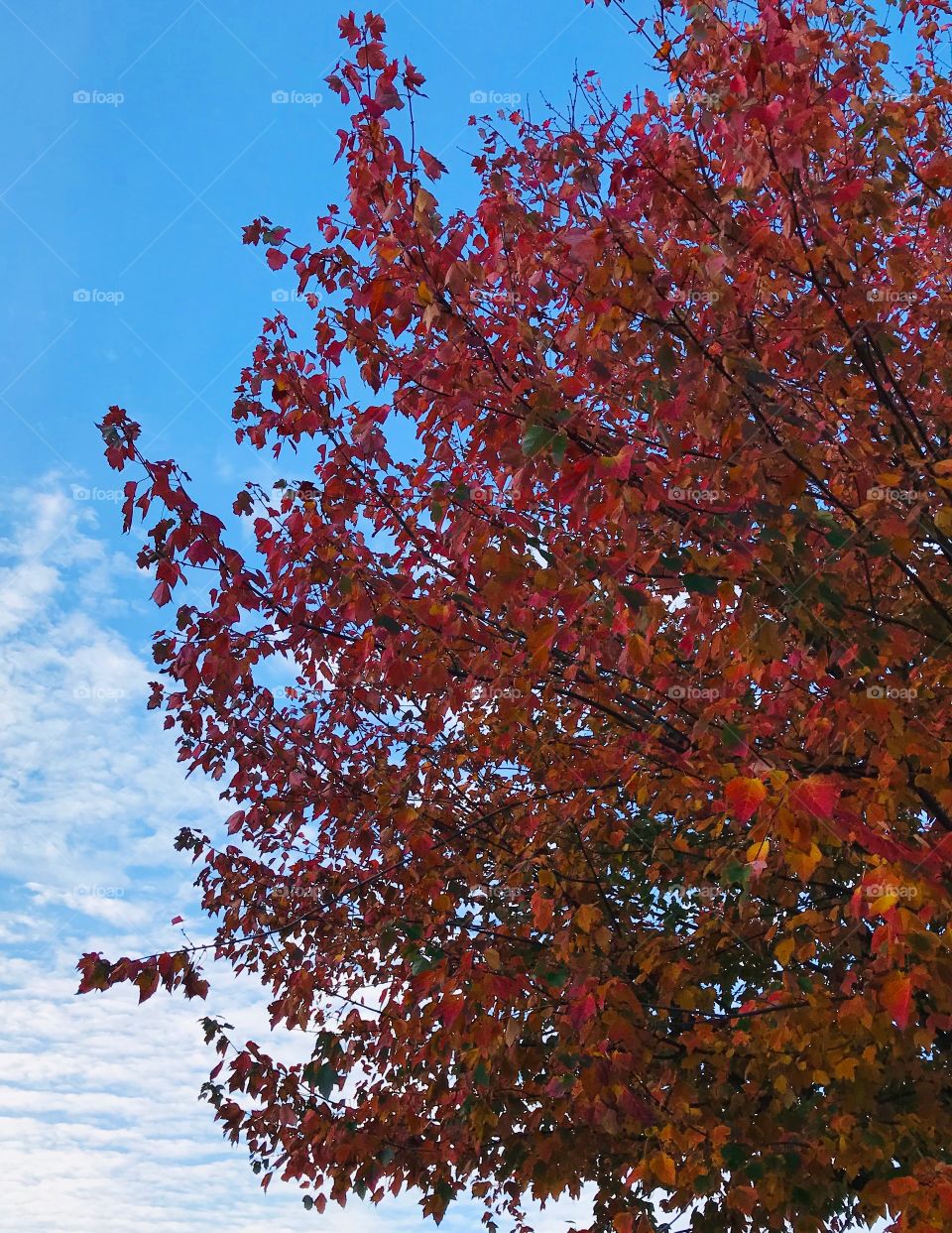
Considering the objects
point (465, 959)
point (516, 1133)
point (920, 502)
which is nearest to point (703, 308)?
point (920, 502)

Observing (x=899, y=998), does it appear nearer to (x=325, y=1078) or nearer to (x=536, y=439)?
(x=536, y=439)

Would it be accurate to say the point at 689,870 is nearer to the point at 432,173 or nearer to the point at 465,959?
the point at 465,959

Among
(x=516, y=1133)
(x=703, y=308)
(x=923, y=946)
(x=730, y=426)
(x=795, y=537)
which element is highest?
(x=703, y=308)

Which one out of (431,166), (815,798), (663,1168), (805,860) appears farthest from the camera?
(431,166)

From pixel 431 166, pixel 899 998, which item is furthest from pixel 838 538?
pixel 431 166

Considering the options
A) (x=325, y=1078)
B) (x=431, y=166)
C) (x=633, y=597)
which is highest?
(x=431, y=166)

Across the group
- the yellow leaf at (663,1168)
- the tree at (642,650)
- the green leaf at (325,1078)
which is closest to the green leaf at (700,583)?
the tree at (642,650)

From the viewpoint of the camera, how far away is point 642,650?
4582mm

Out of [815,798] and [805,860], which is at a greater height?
[815,798]

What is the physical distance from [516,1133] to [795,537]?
5.22m

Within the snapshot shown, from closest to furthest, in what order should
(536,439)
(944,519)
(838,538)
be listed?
(536,439)
(838,538)
(944,519)

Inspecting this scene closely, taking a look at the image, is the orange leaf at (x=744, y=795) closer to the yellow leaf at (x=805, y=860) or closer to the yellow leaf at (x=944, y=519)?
the yellow leaf at (x=805, y=860)

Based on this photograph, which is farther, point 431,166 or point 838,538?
point 431,166

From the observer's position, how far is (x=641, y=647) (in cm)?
458
